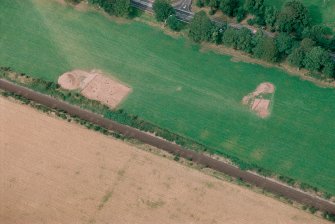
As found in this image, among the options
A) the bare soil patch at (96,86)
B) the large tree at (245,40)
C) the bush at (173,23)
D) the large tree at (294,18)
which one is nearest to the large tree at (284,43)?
the large tree at (294,18)

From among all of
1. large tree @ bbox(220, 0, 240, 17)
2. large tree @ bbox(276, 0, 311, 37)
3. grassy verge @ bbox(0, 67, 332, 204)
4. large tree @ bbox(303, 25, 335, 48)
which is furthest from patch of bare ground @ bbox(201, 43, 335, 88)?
grassy verge @ bbox(0, 67, 332, 204)

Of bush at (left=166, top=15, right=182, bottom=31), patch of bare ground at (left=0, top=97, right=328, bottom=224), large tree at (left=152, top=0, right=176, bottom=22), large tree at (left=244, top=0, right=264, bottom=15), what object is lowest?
patch of bare ground at (left=0, top=97, right=328, bottom=224)

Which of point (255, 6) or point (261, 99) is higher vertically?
point (255, 6)

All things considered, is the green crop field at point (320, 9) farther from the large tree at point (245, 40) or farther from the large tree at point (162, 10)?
the large tree at point (162, 10)

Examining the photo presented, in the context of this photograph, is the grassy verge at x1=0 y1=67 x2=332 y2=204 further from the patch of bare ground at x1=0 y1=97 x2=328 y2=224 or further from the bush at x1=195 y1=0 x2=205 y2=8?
the bush at x1=195 y1=0 x2=205 y2=8

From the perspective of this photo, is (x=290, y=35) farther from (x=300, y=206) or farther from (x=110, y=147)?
(x=110, y=147)

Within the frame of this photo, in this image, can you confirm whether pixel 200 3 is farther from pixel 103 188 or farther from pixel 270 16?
pixel 103 188

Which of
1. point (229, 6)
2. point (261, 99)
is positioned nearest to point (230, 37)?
point (229, 6)
